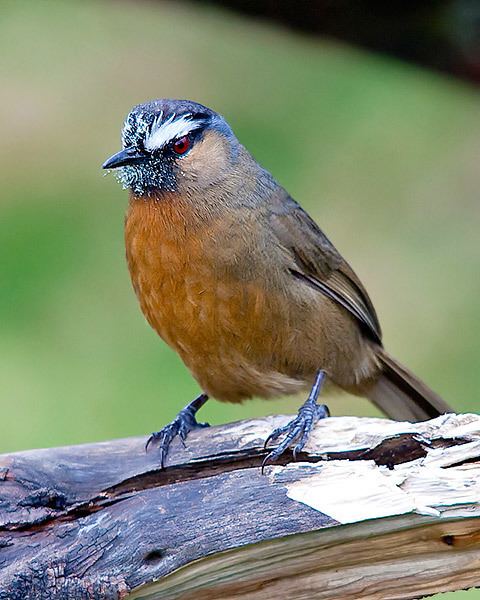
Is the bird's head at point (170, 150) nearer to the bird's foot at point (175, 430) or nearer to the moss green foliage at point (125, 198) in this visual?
the bird's foot at point (175, 430)

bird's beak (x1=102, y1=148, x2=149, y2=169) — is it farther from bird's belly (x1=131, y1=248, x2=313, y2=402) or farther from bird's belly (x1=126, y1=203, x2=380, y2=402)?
bird's belly (x1=131, y1=248, x2=313, y2=402)

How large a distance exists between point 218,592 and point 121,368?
16.0ft

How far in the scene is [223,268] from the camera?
17.7ft

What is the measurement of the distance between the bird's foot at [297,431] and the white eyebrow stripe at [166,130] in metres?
1.47

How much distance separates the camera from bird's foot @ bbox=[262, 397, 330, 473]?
16.2 ft

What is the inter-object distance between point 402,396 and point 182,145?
78.0 inches

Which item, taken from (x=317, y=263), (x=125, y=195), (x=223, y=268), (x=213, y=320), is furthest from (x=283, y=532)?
(x=125, y=195)

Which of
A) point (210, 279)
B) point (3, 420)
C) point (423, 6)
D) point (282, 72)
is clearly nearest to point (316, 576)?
point (210, 279)

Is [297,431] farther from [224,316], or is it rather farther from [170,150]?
[170,150]

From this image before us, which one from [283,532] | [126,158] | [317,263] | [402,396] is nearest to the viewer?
[283,532]

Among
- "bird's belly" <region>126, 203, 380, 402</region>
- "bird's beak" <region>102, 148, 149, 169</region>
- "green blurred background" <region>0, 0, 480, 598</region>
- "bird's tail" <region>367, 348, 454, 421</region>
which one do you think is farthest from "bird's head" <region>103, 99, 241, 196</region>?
"green blurred background" <region>0, 0, 480, 598</region>

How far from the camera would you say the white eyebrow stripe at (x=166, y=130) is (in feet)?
17.7

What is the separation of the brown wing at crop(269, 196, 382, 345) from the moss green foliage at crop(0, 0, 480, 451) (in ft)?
5.83

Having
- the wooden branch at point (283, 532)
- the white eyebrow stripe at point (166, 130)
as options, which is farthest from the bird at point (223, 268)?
the wooden branch at point (283, 532)
